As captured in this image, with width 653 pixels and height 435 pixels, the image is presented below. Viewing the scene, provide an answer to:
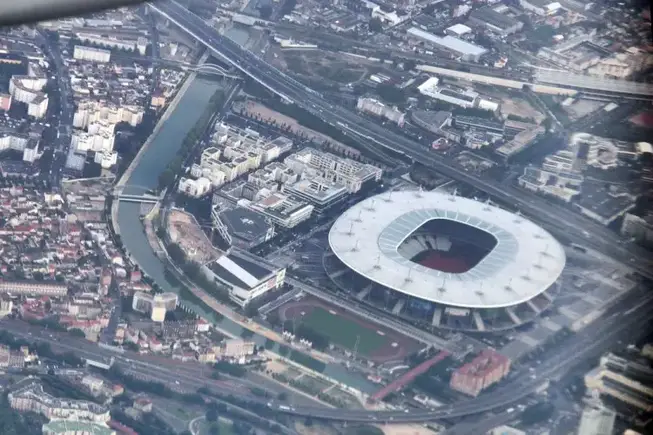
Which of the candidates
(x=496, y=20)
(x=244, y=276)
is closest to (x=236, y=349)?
(x=244, y=276)

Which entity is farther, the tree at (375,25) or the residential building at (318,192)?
the tree at (375,25)

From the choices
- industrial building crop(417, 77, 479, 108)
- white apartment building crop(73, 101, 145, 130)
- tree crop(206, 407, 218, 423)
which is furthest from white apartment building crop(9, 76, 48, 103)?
tree crop(206, 407, 218, 423)

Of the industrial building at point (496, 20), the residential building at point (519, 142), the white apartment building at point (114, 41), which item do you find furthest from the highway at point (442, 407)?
the industrial building at point (496, 20)

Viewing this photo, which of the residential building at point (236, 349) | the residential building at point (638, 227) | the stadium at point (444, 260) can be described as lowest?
the residential building at point (236, 349)

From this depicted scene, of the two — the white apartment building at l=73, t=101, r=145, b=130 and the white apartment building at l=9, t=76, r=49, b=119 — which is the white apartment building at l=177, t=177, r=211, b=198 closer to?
the white apartment building at l=73, t=101, r=145, b=130

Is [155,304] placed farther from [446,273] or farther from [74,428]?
[446,273]

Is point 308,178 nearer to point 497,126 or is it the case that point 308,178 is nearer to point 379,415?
point 497,126

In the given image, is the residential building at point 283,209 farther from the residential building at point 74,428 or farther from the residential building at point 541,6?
the residential building at point 541,6
